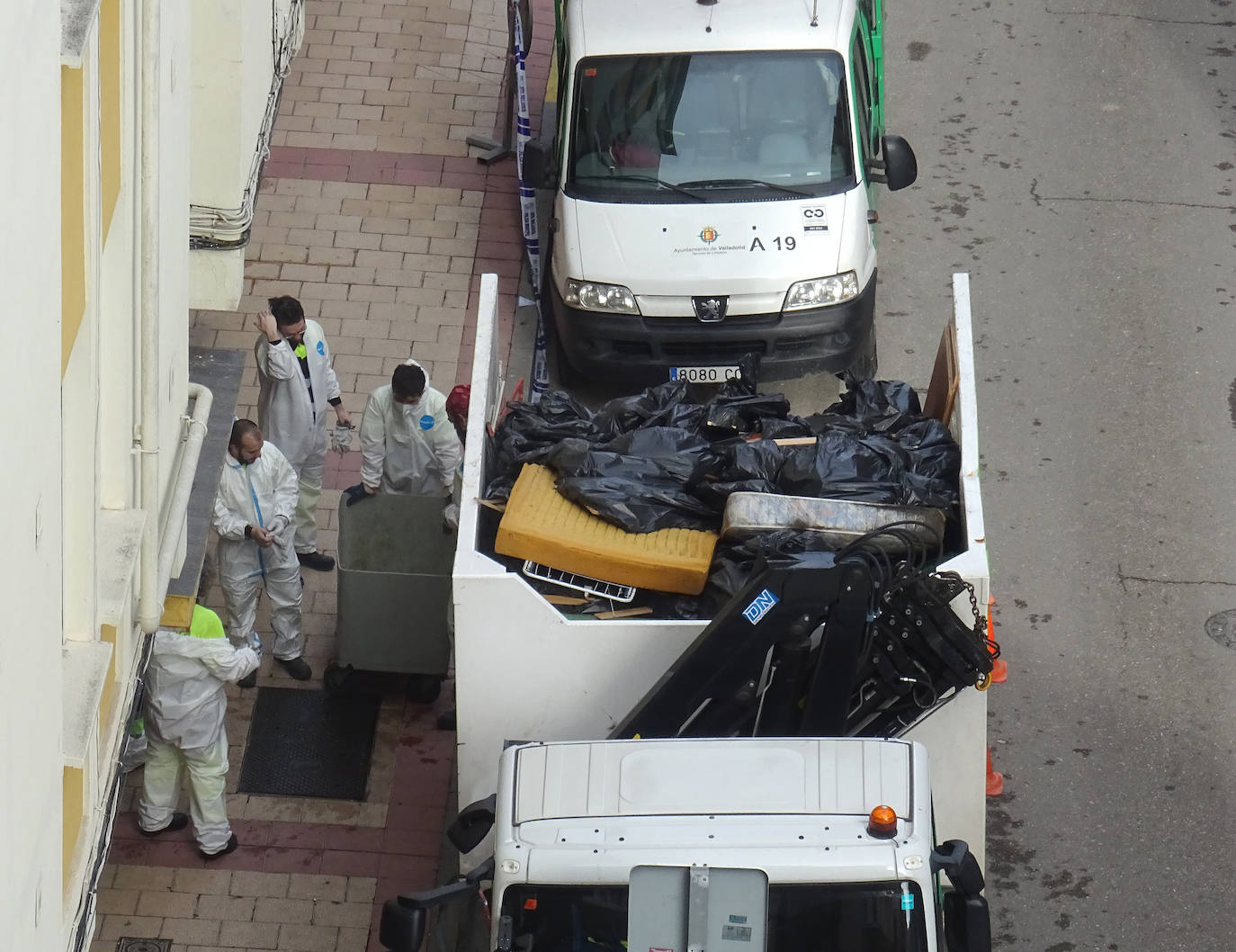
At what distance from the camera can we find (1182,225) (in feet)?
42.9

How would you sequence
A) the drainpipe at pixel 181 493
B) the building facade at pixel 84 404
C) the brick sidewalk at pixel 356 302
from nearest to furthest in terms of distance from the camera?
the building facade at pixel 84 404 → the drainpipe at pixel 181 493 → the brick sidewalk at pixel 356 302

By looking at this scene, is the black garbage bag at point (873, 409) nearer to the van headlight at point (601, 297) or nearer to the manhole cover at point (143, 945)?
the van headlight at point (601, 297)

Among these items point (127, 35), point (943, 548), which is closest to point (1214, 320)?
point (943, 548)

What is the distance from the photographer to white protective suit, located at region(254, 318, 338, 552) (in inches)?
375

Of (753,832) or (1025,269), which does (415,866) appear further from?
(1025,269)

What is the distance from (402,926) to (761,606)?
1681mm

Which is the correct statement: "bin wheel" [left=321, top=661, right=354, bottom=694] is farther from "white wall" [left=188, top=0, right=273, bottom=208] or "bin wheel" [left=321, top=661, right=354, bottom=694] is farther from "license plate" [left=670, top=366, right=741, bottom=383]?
"license plate" [left=670, top=366, right=741, bottom=383]

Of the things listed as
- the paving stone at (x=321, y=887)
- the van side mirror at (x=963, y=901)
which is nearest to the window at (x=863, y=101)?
the paving stone at (x=321, y=887)

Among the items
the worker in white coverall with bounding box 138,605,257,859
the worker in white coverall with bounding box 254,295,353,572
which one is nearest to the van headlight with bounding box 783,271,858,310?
the worker in white coverall with bounding box 254,295,353,572

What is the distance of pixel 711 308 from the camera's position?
10.6 meters

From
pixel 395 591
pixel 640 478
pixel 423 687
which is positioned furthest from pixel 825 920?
pixel 423 687

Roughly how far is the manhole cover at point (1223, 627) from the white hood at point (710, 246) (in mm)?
3004

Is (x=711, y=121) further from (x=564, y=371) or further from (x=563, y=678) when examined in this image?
(x=563, y=678)

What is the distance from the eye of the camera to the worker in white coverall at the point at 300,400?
9477mm
